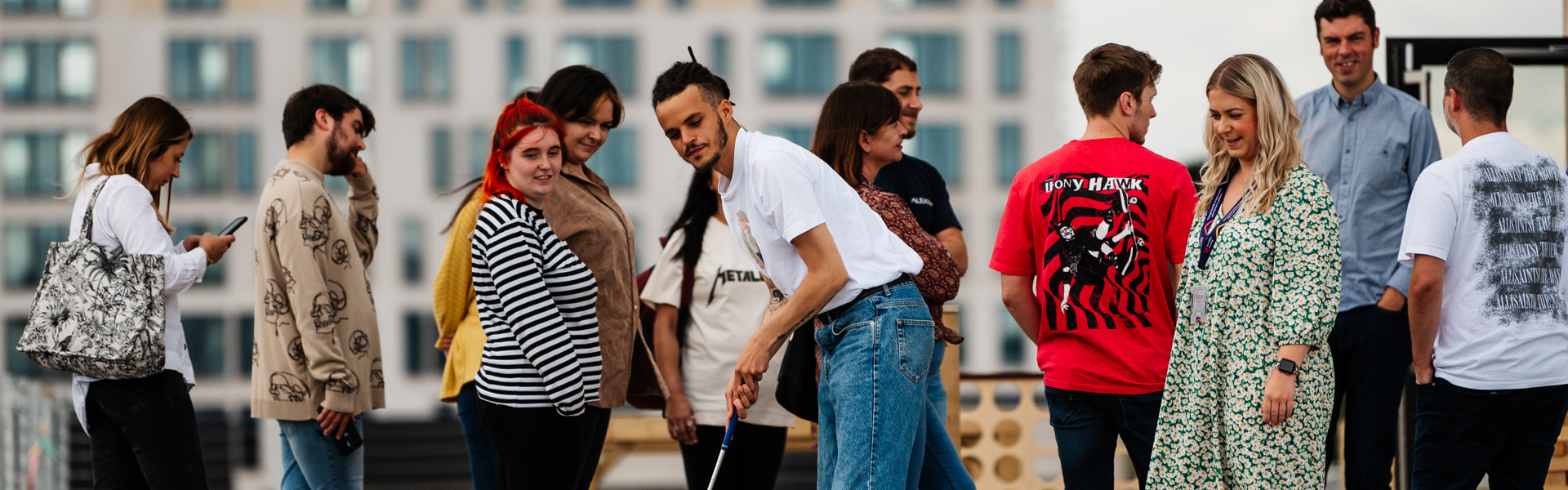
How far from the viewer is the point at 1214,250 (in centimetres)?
266

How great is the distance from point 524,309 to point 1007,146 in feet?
113

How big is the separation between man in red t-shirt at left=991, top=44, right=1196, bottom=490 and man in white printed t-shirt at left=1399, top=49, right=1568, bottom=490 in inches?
26.5

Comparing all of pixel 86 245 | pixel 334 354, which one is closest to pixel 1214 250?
pixel 334 354

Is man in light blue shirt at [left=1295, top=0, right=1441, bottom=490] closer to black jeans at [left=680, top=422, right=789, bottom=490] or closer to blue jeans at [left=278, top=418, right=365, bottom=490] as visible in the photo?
black jeans at [left=680, top=422, right=789, bottom=490]

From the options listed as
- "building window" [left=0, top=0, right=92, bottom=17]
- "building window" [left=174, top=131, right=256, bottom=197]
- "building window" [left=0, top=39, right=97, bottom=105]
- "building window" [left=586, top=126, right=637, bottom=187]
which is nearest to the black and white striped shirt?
"building window" [left=586, top=126, right=637, bottom=187]

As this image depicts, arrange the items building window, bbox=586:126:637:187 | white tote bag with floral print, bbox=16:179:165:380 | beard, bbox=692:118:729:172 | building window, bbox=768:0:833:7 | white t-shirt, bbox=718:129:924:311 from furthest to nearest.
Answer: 1. building window, bbox=768:0:833:7
2. building window, bbox=586:126:637:187
3. white tote bag with floral print, bbox=16:179:165:380
4. beard, bbox=692:118:729:172
5. white t-shirt, bbox=718:129:924:311

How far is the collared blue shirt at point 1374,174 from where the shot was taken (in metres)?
3.50

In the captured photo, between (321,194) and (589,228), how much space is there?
844 mm

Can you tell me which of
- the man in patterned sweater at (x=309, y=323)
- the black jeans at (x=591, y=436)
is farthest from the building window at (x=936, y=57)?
the black jeans at (x=591, y=436)

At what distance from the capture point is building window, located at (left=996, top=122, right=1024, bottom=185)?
36.0 m

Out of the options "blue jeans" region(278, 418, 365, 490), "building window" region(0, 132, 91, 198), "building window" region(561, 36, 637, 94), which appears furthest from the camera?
"building window" region(0, 132, 91, 198)

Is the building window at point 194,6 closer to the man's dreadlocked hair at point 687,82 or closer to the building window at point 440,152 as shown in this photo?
the building window at point 440,152

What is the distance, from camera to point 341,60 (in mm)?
36531

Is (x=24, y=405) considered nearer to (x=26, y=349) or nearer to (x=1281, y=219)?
(x=26, y=349)
